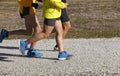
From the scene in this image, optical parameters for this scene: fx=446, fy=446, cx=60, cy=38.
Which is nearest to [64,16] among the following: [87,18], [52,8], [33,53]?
[52,8]

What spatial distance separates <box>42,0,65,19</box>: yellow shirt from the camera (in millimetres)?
7855

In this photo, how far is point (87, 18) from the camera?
590 inches

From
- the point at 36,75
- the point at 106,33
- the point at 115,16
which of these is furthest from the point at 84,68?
the point at 115,16

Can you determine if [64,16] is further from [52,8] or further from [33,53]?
[33,53]

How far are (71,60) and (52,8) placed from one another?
1.03 meters

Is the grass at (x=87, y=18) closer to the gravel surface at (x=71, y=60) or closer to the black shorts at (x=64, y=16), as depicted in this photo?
the gravel surface at (x=71, y=60)

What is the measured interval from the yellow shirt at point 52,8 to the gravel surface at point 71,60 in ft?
2.79

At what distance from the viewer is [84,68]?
7512 mm

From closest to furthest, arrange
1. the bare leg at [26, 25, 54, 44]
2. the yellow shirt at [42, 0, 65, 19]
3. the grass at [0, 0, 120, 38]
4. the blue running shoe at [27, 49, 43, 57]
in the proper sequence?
1. the yellow shirt at [42, 0, 65, 19]
2. the bare leg at [26, 25, 54, 44]
3. the blue running shoe at [27, 49, 43, 57]
4. the grass at [0, 0, 120, 38]

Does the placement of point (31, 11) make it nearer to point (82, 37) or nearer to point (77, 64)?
point (77, 64)

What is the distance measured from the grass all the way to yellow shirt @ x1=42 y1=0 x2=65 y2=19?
10.6ft

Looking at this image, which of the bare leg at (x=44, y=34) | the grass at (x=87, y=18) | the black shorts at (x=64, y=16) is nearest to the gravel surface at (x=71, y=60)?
the bare leg at (x=44, y=34)

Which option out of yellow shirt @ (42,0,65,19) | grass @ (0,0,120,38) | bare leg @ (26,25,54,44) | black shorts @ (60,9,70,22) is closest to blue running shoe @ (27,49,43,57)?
bare leg @ (26,25,54,44)

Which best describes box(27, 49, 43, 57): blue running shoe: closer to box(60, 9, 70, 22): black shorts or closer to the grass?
box(60, 9, 70, 22): black shorts
